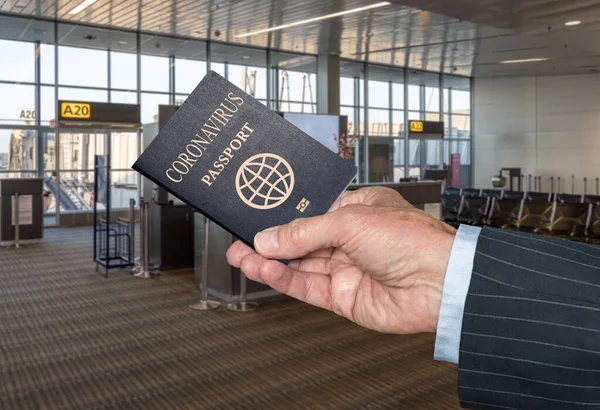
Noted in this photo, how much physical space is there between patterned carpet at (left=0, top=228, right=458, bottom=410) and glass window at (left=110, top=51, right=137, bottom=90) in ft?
26.9

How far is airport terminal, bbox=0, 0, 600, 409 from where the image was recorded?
13.0 feet

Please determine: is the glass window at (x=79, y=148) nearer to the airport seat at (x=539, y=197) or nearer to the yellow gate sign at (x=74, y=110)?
the yellow gate sign at (x=74, y=110)

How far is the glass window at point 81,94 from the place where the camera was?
13242 millimetres

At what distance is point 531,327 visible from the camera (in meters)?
0.88

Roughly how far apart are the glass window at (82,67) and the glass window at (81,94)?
0.14m

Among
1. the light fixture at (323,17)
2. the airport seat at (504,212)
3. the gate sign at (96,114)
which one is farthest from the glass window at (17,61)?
the airport seat at (504,212)

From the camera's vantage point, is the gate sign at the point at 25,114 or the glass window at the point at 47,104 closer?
the gate sign at the point at 25,114

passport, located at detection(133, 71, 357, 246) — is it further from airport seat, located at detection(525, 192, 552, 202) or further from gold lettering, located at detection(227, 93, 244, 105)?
airport seat, located at detection(525, 192, 552, 202)

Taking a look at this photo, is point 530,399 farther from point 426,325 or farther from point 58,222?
point 58,222

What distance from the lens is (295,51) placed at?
16062 mm

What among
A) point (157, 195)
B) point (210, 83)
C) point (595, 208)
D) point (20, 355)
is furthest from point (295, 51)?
point (210, 83)

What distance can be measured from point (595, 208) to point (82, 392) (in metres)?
6.91

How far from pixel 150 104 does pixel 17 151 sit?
10.7 ft

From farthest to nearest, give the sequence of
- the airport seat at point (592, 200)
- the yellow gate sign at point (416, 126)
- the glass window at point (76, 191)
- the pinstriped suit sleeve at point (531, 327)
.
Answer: the yellow gate sign at point (416, 126) → the glass window at point (76, 191) → the airport seat at point (592, 200) → the pinstriped suit sleeve at point (531, 327)
